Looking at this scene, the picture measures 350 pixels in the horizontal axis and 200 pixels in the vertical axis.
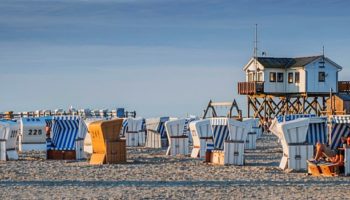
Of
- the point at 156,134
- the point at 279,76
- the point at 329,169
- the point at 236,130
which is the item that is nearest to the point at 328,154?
the point at 329,169

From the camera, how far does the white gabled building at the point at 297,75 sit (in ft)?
201

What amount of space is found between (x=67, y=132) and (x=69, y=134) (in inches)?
3.5

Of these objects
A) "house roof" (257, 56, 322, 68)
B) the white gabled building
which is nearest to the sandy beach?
the white gabled building

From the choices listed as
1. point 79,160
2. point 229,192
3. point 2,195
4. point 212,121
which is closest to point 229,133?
point 212,121

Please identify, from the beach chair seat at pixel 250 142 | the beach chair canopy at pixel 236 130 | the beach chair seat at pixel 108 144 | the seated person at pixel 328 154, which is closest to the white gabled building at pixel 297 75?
the beach chair seat at pixel 250 142

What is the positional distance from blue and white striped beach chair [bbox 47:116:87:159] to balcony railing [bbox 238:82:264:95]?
3579 centimetres

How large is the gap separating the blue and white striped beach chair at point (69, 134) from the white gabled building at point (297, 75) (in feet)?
118

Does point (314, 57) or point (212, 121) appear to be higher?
point (314, 57)

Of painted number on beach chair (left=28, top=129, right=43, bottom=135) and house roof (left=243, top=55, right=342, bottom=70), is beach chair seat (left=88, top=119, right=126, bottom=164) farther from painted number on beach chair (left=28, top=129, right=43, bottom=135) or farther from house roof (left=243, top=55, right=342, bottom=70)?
house roof (left=243, top=55, right=342, bottom=70)

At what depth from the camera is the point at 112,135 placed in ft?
78.6

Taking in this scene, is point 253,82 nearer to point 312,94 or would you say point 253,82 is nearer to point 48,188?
point 312,94

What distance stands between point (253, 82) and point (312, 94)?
14.4ft

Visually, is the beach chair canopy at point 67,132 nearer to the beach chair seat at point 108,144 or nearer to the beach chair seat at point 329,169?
the beach chair seat at point 108,144

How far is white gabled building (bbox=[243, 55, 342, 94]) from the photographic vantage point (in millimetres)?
61125
